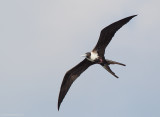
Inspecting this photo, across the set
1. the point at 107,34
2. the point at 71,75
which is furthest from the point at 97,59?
the point at 71,75

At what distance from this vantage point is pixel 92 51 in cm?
2900

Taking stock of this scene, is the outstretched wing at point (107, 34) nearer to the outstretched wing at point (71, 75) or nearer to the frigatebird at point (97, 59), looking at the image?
the frigatebird at point (97, 59)

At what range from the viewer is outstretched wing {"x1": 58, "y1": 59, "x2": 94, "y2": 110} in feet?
98.3

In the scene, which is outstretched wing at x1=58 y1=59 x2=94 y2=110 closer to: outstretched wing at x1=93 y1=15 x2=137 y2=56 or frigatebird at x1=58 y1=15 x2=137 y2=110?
frigatebird at x1=58 y1=15 x2=137 y2=110

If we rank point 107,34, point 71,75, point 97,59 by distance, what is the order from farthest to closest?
point 71,75
point 97,59
point 107,34

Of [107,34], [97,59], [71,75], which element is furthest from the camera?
[71,75]

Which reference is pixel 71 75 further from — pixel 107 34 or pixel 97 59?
pixel 107 34

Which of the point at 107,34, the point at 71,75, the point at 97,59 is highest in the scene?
the point at 107,34

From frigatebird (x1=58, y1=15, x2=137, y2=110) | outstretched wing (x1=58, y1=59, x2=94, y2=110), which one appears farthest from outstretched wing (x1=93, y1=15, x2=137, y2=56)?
outstretched wing (x1=58, y1=59, x2=94, y2=110)

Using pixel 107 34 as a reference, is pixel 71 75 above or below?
below

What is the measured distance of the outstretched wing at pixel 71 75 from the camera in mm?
29958

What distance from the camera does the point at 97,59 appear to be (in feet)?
94.2

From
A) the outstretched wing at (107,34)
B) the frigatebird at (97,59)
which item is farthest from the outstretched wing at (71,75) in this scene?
the outstretched wing at (107,34)

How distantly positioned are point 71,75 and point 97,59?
8.27ft
